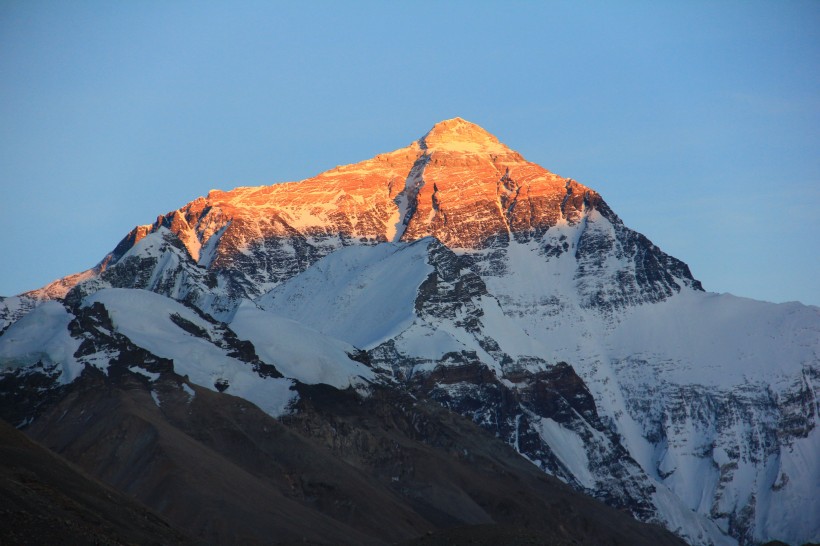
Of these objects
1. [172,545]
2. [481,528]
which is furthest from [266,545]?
[481,528]

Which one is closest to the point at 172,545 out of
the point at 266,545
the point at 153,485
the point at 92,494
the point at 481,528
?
the point at 92,494

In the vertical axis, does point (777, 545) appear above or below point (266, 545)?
above

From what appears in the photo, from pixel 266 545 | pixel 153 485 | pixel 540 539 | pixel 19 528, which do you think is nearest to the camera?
pixel 19 528

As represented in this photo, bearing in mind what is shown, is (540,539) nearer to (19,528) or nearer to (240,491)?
(19,528)

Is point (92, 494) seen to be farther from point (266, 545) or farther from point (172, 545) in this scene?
point (266, 545)

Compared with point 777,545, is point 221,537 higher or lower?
lower

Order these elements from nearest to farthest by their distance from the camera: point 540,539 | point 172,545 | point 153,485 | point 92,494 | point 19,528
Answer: point 19,528
point 540,539
point 172,545
point 92,494
point 153,485

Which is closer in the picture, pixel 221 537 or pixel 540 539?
pixel 540 539

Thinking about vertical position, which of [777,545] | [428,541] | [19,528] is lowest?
[19,528]

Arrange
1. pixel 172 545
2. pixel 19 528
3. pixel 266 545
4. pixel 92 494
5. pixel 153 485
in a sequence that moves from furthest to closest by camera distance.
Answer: pixel 153 485
pixel 266 545
pixel 92 494
pixel 172 545
pixel 19 528
